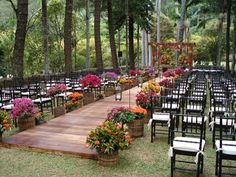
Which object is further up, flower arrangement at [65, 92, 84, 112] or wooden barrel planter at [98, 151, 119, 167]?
flower arrangement at [65, 92, 84, 112]

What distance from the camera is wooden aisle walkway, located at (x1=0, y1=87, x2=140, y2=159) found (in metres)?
7.47

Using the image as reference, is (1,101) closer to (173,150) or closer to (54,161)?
(54,161)

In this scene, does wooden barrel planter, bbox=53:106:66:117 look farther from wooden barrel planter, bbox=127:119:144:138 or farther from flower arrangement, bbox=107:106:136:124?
wooden barrel planter, bbox=127:119:144:138

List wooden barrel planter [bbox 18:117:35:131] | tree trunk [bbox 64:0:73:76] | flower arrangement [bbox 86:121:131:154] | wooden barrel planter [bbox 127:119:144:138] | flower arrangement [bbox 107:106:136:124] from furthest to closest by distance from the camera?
tree trunk [bbox 64:0:73:76], wooden barrel planter [bbox 18:117:35:131], wooden barrel planter [bbox 127:119:144:138], flower arrangement [bbox 107:106:136:124], flower arrangement [bbox 86:121:131:154]

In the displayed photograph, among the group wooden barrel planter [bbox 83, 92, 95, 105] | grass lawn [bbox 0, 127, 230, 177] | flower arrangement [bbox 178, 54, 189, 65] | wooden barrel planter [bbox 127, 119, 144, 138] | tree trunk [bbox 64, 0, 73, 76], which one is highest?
tree trunk [bbox 64, 0, 73, 76]

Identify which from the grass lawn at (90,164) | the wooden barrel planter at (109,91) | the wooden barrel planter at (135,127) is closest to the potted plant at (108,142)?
the grass lawn at (90,164)

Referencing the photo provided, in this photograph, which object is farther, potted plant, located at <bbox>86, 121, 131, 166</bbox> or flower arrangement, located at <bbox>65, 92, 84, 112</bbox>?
flower arrangement, located at <bbox>65, 92, 84, 112</bbox>

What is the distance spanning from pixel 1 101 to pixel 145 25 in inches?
963

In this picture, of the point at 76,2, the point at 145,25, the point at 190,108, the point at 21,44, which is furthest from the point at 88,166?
the point at 76,2

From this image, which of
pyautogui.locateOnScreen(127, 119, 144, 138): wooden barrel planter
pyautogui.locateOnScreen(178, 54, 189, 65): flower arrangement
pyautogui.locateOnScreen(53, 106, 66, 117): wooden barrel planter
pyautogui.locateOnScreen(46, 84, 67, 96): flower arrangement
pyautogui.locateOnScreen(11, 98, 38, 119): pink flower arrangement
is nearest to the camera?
pyautogui.locateOnScreen(127, 119, 144, 138): wooden barrel planter

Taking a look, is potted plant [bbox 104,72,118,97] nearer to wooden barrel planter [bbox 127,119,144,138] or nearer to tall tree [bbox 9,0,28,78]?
tall tree [bbox 9,0,28,78]

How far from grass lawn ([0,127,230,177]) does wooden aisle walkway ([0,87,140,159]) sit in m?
0.18

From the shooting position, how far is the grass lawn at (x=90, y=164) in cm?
628

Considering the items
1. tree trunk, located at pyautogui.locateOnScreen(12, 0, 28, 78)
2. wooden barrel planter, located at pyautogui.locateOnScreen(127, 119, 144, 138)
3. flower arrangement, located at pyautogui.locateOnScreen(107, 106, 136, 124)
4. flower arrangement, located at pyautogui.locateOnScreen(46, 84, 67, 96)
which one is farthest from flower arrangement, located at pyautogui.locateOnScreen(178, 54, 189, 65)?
flower arrangement, located at pyautogui.locateOnScreen(107, 106, 136, 124)
